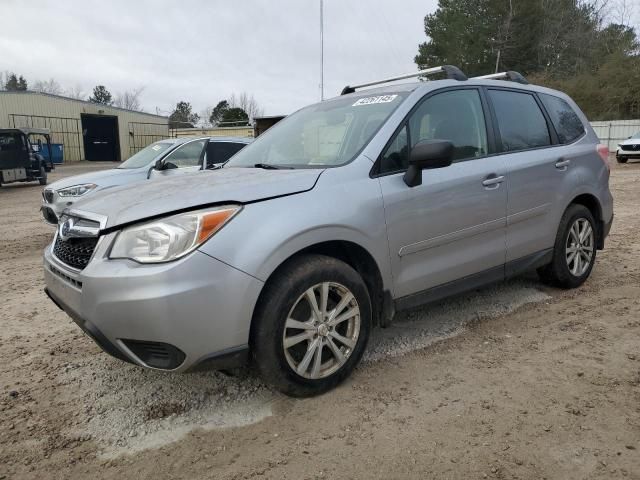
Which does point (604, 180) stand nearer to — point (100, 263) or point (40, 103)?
point (100, 263)

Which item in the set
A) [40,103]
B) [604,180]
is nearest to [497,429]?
[604,180]

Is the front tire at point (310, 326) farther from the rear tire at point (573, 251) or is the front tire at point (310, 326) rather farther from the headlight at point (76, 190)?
the headlight at point (76, 190)

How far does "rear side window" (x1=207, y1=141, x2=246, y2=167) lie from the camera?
8.57 m

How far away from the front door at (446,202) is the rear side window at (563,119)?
1044 mm

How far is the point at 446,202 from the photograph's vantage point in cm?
339

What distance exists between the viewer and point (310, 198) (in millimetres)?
2797

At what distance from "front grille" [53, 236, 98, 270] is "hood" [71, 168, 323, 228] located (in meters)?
0.17

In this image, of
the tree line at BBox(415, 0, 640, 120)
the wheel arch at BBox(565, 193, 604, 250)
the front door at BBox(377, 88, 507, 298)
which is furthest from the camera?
the tree line at BBox(415, 0, 640, 120)

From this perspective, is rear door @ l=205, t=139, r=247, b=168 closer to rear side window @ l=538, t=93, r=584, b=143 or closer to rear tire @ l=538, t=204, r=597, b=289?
rear side window @ l=538, t=93, r=584, b=143

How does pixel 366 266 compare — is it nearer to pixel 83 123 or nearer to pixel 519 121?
pixel 519 121

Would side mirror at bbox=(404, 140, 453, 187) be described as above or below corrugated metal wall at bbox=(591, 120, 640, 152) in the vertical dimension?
below

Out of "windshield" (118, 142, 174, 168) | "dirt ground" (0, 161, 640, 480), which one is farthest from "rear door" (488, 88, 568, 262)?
"windshield" (118, 142, 174, 168)

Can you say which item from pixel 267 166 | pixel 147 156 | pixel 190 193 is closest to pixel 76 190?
pixel 147 156

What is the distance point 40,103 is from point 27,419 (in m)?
35.8
